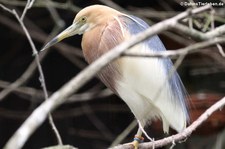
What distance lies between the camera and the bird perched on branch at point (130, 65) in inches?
67.3

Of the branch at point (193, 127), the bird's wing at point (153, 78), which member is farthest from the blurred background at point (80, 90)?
the branch at point (193, 127)

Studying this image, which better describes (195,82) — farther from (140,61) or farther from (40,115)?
(40,115)

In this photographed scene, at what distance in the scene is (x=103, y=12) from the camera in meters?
1.74

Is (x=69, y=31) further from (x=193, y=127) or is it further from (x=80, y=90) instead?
(x=80, y=90)

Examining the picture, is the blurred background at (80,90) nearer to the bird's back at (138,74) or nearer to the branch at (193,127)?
the bird's back at (138,74)

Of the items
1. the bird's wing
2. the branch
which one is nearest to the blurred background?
the bird's wing

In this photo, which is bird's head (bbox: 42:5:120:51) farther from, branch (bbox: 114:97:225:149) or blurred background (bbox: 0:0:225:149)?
blurred background (bbox: 0:0:225:149)

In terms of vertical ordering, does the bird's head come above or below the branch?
above

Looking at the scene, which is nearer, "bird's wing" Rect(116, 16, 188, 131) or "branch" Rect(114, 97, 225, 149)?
"branch" Rect(114, 97, 225, 149)

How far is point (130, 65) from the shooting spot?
5.64 feet

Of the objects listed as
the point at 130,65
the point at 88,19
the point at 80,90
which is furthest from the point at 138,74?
the point at 80,90

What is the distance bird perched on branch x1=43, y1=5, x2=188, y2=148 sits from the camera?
5.61 ft

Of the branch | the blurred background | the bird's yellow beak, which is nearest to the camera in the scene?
the branch

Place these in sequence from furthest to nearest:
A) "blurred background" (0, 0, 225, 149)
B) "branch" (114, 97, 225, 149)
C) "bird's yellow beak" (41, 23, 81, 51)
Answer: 1. "blurred background" (0, 0, 225, 149)
2. "bird's yellow beak" (41, 23, 81, 51)
3. "branch" (114, 97, 225, 149)
